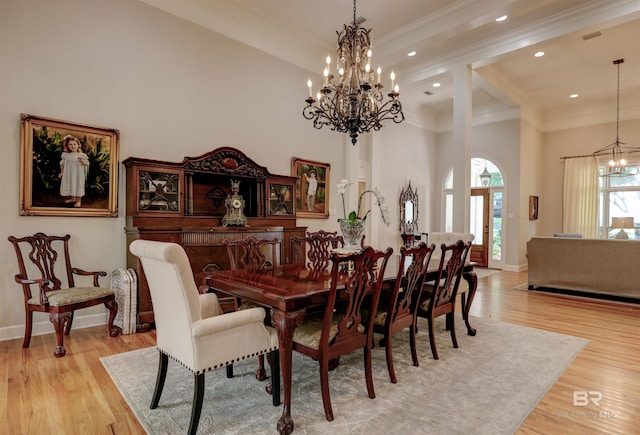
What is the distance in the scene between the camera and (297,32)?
545 centimetres

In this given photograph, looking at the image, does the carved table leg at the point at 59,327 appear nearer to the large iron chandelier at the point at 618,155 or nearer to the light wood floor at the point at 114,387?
the light wood floor at the point at 114,387

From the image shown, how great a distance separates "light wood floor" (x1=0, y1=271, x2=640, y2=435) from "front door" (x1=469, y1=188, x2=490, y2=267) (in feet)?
14.6

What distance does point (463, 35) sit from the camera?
534 cm

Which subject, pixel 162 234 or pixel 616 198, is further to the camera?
pixel 616 198

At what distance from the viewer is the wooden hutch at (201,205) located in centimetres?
380

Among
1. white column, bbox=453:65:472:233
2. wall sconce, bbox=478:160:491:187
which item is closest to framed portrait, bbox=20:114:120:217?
white column, bbox=453:65:472:233

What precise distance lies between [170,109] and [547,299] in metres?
5.88

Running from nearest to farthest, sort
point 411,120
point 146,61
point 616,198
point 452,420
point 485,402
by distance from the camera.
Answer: point 452,420 < point 485,402 < point 146,61 < point 616,198 < point 411,120

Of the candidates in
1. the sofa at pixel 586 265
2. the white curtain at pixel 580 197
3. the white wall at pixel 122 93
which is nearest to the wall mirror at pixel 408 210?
the sofa at pixel 586 265

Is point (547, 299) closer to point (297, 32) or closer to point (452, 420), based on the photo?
point (452, 420)

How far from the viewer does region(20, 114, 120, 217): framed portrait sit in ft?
11.1

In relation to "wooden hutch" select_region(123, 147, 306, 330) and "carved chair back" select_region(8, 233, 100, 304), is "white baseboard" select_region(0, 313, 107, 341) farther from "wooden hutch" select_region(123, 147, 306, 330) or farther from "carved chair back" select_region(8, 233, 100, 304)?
"wooden hutch" select_region(123, 147, 306, 330)

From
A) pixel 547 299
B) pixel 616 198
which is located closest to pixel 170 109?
pixel 547 299

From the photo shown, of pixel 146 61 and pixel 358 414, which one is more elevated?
pixel 146 61
